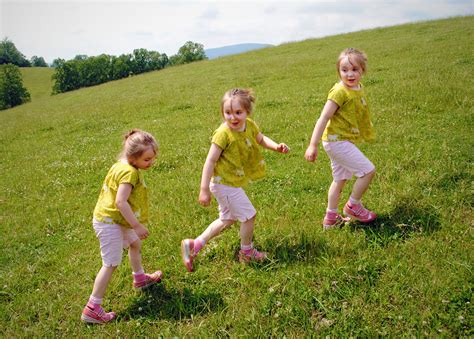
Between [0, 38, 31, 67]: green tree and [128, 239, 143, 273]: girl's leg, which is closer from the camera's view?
[128, 239, 143, 273]: girl's leg

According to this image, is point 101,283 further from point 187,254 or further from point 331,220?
point 331,220

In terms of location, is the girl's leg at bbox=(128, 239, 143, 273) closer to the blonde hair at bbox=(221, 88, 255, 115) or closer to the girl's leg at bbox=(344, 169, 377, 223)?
the blonde hair at bbox=(221, 88, 255, 115)

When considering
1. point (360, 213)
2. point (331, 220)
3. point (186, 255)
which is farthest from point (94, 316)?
point (360, 213)

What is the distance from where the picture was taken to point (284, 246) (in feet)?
17.6

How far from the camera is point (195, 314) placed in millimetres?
4500

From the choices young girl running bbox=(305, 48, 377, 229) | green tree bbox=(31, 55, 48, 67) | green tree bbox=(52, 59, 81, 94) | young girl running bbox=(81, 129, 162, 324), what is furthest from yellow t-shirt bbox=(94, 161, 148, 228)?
green tree bbox=(31, 55, 48, 67)

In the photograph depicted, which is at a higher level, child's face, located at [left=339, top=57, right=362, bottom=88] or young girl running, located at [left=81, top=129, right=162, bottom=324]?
child's face, located at [left=339, top=57, right=362, bottom=88]

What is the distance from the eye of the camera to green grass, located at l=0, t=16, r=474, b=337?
4133 mm

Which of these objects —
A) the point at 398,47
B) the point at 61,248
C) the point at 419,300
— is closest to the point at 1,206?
the point at 61,248

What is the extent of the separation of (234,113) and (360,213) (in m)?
2.53

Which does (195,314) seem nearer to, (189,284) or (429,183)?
(189,284)

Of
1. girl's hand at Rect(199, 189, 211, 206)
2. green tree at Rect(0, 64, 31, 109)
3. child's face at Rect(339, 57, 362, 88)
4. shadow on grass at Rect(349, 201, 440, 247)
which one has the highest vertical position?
green tree at Rect(0, 64, 31, 109)

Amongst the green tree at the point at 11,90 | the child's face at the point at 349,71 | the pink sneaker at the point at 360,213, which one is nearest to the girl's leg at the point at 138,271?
the pink sneaker at the point at 360,213

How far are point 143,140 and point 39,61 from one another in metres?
176
